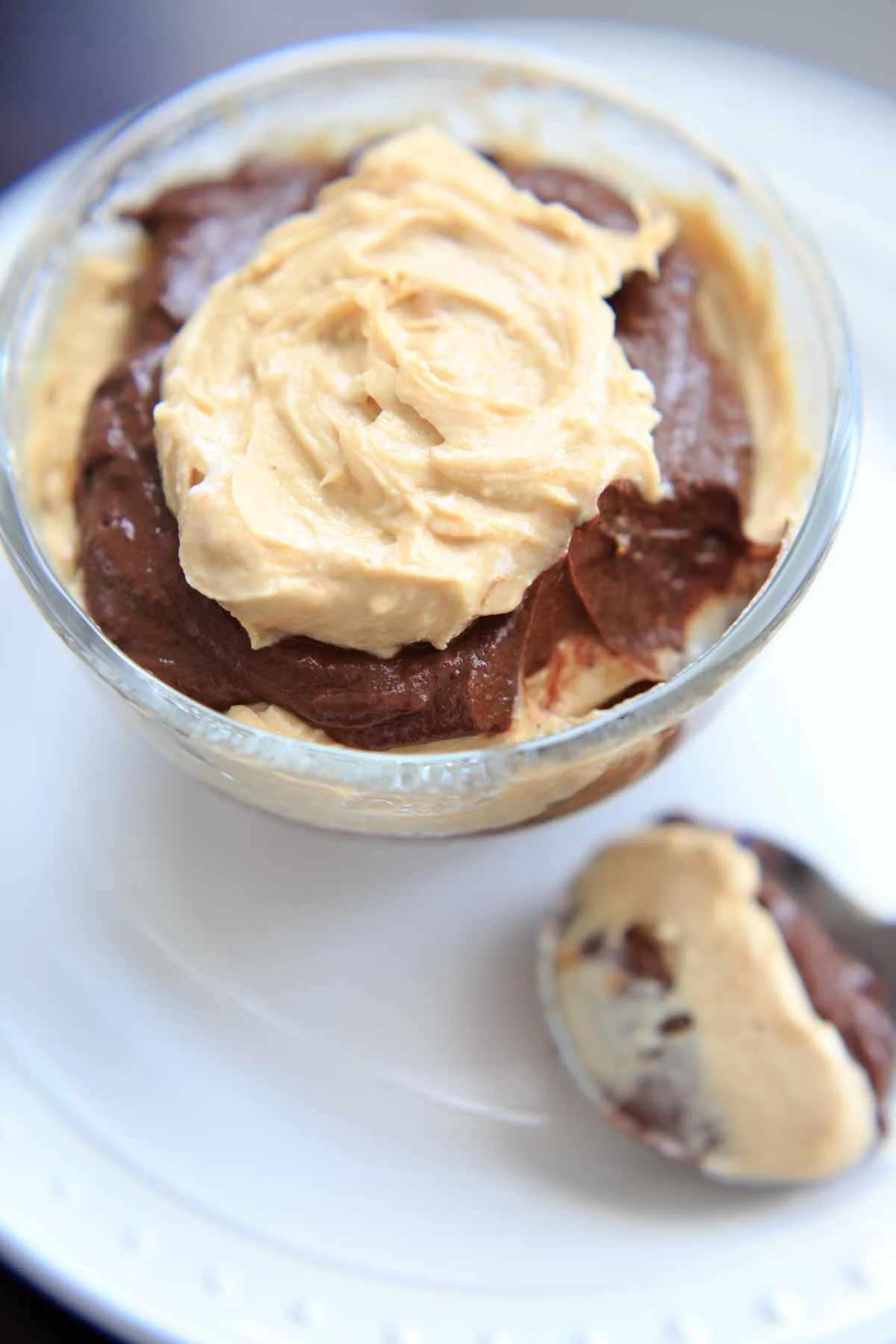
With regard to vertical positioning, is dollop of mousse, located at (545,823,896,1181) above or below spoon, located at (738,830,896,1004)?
below

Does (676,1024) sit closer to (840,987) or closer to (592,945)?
(592,945)

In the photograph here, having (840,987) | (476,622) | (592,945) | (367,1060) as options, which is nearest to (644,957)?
(592,945)

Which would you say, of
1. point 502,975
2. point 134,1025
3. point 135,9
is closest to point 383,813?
point 502,975

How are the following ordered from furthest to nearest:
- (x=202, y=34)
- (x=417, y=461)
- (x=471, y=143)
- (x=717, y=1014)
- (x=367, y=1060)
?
(x=202, y=34) → (x=471, y=143) → (x=367, y=1060) → (x=717, y=1014) → (x=417, y=461)

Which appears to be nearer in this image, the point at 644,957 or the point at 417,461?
the point at 417,461

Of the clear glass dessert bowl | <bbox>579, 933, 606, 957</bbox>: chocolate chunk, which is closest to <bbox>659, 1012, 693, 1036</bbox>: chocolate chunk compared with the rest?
<bbox>579, 933, 606, 957</bbox>: chocolate chunk

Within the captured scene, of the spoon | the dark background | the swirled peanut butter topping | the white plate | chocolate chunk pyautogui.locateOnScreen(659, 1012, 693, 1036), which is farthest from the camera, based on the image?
the dark background

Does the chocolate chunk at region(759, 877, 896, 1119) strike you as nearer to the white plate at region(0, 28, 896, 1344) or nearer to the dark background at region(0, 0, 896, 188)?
the white plate at region(0, 28, 896, 1344)

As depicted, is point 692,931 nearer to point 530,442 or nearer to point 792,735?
point 792,735
